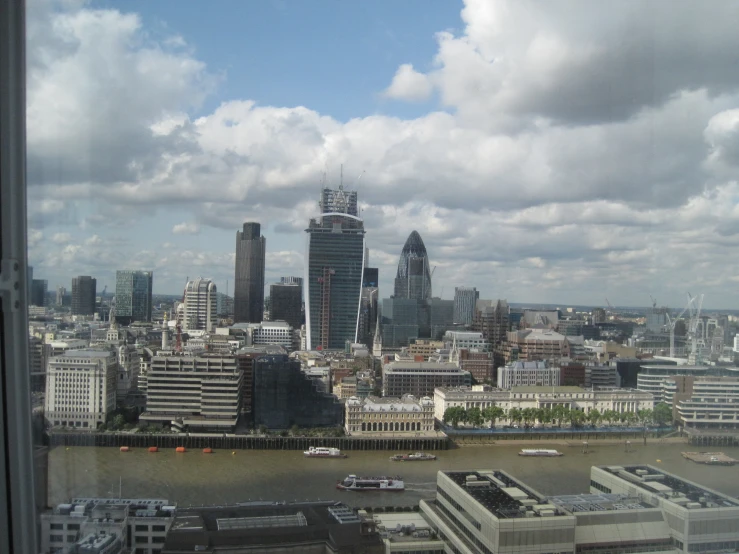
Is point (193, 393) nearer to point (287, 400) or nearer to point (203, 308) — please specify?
point (287, 400)

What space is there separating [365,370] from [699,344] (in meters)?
8.98

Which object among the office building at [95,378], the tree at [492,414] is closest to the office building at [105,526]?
the office building at [95,378]

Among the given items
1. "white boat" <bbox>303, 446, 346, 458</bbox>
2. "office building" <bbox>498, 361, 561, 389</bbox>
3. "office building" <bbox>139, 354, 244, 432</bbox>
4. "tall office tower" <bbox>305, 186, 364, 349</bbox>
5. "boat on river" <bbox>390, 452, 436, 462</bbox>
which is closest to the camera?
"boat on river" <bbox>390, 452, 436, 462</bbox>

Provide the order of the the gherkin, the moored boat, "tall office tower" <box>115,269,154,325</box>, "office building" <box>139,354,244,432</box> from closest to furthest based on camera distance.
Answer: "tall office tower" <box>115,269,154,325</box>
the moored boat
"office building" <box>139,354,244,432</box>
the the gherkin

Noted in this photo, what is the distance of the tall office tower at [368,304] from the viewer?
62.4ft

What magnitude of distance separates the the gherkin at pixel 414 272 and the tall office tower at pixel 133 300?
12139 mm

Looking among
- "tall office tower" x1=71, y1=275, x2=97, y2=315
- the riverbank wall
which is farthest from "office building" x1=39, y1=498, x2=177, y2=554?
the riverbank wall

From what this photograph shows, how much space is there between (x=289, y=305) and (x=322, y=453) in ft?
36.9

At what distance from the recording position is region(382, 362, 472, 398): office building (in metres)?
13.3

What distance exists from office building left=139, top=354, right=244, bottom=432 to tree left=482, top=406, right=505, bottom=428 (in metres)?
4.19

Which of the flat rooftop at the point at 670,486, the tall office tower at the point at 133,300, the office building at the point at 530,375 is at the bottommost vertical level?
the office building at the point at 530,375

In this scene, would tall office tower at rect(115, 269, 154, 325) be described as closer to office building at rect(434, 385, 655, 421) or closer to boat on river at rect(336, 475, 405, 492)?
boat on river at rect(336, 475, 405, 492)

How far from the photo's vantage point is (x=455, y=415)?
11.0 metres

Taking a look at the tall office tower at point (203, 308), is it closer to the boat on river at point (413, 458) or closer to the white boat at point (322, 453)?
the white boat at point (322, 453)
